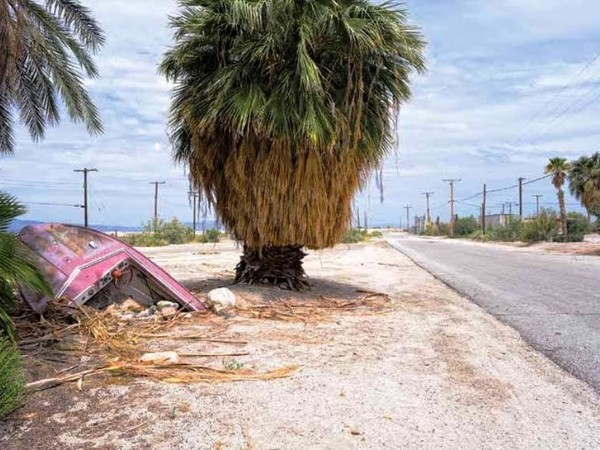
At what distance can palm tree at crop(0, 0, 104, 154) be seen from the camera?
13.2 meters

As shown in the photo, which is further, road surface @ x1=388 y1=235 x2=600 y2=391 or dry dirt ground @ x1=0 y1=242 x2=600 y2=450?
road surface @ x1=388 y1=235 x2=600 y2=391

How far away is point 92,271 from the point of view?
332 inches

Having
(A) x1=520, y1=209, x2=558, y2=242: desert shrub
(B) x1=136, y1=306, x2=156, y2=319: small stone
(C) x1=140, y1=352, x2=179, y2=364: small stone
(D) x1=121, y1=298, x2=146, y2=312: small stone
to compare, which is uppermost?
(A) x1=520, y1=209, x2=558, y2=242: desert shrub

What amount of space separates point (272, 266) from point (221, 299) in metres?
1.98

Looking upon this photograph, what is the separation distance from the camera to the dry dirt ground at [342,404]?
13.4ft

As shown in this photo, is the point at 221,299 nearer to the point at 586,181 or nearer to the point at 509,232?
the point at 586,181

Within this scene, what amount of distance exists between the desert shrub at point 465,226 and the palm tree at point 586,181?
38260 mm

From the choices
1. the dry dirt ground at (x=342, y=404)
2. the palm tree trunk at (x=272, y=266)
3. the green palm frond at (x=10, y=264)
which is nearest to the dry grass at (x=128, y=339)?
the dry dirt ground at (x=342, y=404)

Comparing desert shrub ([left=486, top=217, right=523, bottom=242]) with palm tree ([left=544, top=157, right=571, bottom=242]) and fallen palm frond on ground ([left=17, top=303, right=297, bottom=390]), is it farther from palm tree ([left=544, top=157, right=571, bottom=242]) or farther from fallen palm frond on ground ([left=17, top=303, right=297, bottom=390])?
fallen palm frond on ground ([left=17, top=303, right=297, bottom=390])

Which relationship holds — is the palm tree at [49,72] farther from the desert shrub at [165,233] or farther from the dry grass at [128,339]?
the desert shrub at [165,233]

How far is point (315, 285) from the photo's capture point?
1271 centimetres

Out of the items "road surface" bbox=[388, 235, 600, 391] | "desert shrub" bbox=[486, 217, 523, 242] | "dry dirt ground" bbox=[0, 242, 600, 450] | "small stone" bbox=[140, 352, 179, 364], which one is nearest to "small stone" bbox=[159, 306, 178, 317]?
"dry dirt ground" bbox=[0, 242, 600, 450]

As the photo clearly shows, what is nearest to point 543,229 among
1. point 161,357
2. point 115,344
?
point 115,344

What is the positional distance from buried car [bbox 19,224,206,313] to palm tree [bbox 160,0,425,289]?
2.31 metres
